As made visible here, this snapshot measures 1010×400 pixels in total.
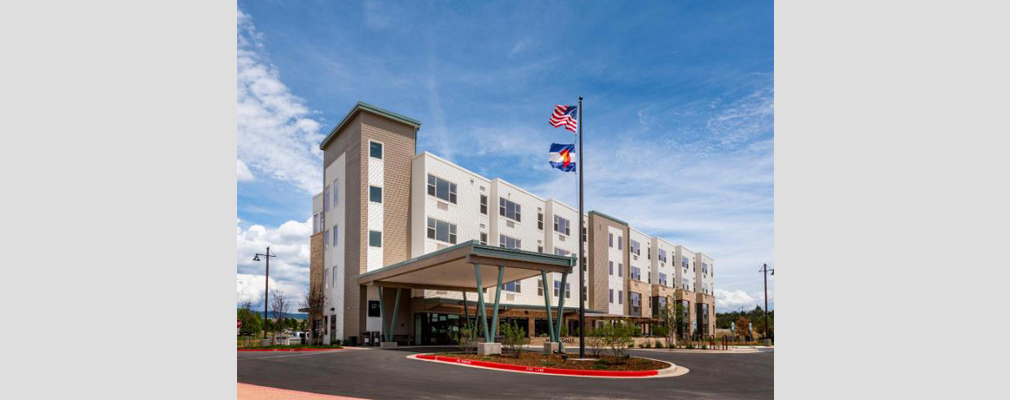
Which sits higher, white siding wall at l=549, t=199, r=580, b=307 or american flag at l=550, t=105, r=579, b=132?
american flag at l=550, t=105, r=579, b=132

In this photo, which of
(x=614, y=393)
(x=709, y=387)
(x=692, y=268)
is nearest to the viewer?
(x=614, y=393)

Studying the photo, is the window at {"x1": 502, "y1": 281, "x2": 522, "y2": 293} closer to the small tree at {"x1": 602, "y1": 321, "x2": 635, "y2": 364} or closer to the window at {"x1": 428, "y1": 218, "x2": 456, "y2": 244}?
the window at {"x1": 428, "y1": 218, "x2": 456, "y2": 244}

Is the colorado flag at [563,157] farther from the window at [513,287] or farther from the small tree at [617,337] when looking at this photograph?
the window at [513,287]

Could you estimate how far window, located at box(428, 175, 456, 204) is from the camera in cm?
4144

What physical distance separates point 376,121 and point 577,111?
17676 millimetres

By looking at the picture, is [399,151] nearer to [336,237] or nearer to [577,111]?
[336,237]

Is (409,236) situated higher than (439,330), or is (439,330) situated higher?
(409,236)

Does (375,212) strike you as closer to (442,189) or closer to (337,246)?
(337,246)

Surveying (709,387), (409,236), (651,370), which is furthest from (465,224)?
(709,387)

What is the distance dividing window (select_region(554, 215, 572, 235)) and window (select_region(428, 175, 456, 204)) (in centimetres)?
1337

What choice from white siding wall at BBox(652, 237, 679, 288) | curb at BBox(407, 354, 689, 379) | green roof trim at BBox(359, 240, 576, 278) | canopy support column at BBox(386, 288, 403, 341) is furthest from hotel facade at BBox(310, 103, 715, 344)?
white siding wall at BBox(652, 237, 679, 288)

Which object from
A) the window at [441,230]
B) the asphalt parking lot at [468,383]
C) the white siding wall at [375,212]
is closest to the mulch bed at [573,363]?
the asphalt parking lot at [468,383]

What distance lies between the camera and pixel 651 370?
19922mm

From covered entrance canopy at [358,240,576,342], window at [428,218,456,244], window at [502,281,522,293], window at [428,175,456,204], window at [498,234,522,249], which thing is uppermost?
window at [428,175,456,204]
